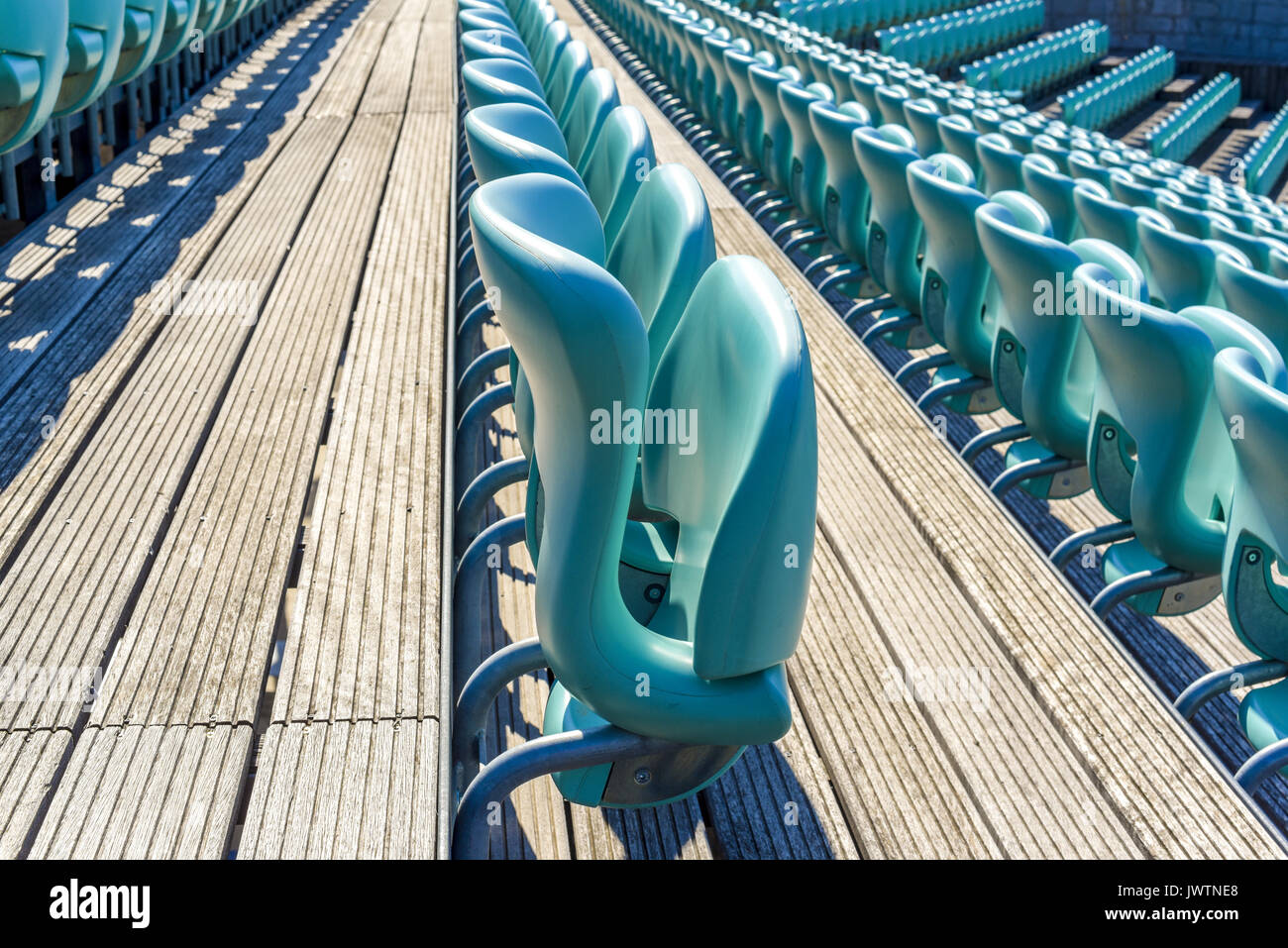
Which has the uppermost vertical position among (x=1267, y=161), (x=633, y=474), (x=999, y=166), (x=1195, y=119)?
(x=633, y=474)

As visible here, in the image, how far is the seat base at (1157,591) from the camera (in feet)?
4.22

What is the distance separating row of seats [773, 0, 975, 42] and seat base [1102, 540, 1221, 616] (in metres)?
6.35

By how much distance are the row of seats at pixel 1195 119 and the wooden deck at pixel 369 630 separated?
7181 millimetres

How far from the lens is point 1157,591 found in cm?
131

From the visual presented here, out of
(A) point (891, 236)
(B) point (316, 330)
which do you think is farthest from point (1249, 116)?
(B) point (316, 330)

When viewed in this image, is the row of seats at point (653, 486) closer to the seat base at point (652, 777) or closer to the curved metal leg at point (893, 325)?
the seat base at point (652, 777)

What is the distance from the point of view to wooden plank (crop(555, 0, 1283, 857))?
0.78m

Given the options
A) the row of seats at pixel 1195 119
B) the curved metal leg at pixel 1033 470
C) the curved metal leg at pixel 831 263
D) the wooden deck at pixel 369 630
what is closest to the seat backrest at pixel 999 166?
the curved metal leg at pixel 831 263

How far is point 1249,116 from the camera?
31.9ft

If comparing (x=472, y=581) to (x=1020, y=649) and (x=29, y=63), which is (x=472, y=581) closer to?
(x=1020, y=649)

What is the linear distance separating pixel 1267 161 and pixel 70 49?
24.5 ft

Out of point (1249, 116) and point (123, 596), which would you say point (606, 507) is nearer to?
point (123, 596)

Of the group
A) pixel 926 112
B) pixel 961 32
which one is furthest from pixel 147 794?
pixel 961 32
